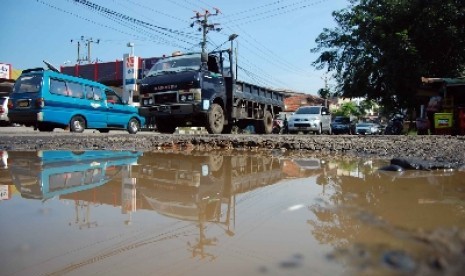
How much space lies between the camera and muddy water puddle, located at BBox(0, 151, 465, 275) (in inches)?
41.6

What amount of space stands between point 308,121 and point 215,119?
8.00 m

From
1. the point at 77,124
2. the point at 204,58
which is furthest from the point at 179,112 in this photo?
the point at 77,124

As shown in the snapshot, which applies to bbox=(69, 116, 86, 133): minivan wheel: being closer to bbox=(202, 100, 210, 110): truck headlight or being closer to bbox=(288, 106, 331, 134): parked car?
bbox=(202, 100, 210, 110): truck headlight

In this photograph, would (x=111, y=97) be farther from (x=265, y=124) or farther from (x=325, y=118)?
(x=325, y=118)

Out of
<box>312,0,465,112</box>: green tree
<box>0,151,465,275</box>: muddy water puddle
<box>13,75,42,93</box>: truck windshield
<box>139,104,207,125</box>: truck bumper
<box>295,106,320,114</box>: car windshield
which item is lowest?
<box>0,151,465,275</box>: muddy water puddle

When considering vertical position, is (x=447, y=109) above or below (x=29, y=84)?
below

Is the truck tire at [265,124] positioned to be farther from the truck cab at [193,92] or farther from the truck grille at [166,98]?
the truck grille at [166,98]

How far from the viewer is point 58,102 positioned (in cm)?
1011

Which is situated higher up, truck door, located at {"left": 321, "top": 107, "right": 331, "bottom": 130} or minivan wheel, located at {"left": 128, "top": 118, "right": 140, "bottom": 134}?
truck door, located at {"left": 321, "top": 107, "right": 331, "bottom": 130}

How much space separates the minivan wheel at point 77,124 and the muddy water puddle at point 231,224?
A: 27.4 feet

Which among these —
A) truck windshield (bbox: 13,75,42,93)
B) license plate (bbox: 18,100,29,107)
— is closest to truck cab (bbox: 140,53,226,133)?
truck windshield (bbox: 13,75,42,93)

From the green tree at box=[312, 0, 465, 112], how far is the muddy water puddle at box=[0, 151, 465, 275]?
17371 mm

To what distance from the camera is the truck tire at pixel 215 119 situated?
29.3ft

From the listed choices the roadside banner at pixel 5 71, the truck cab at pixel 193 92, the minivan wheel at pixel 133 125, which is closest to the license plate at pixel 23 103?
the truck cab at pixel 193 92
